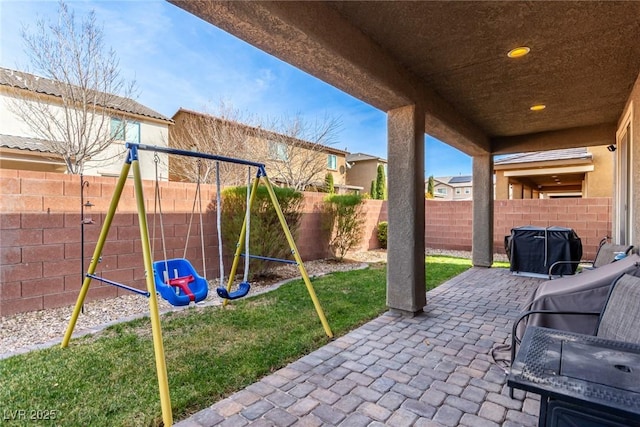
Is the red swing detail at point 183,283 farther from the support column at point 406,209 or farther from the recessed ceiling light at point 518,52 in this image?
the recessed ceiling light at point 518,52

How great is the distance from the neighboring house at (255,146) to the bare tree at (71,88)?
3715 mm

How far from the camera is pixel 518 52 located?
3.20 meters

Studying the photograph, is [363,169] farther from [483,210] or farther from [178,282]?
[178,282]

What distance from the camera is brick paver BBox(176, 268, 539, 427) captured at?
206 centimetres

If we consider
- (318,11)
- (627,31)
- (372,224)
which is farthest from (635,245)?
(372,224)

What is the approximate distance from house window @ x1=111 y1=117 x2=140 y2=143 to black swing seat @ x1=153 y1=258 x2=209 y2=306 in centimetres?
662

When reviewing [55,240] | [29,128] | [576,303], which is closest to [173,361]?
[55,240]

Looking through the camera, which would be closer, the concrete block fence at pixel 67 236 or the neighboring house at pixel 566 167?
the concrete block fence at pixel 67 236

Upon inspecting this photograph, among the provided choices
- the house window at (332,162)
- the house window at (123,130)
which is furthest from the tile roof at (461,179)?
the house window at (123,130)

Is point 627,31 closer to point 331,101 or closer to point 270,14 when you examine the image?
point 270,14

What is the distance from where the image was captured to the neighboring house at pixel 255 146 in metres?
12.0

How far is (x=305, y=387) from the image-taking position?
7.91 ft

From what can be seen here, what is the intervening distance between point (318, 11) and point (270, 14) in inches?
20.0

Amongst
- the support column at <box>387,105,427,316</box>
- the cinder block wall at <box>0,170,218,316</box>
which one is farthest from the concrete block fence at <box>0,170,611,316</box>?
the support column at <box>387,105,427,316</box>
